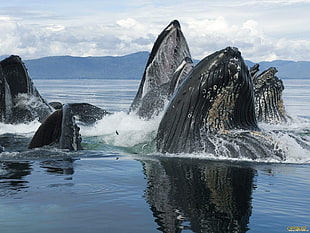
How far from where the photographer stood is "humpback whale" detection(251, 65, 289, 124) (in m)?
14.5

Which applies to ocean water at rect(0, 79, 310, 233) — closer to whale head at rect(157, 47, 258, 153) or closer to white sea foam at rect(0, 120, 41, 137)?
whale head at rect(157, 47, 258, 153)

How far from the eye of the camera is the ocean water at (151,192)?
4000mm

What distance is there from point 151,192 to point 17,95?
779 cm

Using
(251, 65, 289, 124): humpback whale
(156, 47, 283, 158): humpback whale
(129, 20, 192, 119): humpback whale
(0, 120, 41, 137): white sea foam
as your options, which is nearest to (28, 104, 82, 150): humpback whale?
(156, 47, 283, 158): humpback whale

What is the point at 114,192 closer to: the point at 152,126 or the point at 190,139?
the point at 190,139

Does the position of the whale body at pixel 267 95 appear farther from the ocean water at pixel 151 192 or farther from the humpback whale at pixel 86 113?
the ocean water at pixel 151 192

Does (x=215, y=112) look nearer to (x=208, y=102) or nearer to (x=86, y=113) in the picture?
(x=208, y=102)

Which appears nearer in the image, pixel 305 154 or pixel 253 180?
pixel 253 180

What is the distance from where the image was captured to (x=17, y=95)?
480 inches

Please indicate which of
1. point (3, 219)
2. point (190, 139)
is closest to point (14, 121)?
point (190, 139)

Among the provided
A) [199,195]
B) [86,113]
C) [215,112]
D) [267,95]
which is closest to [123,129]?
[86,113]

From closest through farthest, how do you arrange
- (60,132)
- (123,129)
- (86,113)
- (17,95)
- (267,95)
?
(60,132), (17,95), (123,129), (86,113), (267,95)

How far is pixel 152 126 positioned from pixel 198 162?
4.51m

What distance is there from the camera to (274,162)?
7148 millimetres
